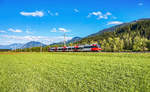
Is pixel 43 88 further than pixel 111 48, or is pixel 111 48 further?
pixel 111 48

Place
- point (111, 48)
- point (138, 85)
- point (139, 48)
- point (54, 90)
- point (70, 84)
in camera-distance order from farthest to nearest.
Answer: point (111, 48), point (139, 48), point (70, 84), point (54, 90), point (138, 85)

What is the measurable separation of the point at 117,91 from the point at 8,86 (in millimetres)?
3457

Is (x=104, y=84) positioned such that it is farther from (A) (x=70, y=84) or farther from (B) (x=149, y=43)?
(B) (x=149, y=43)

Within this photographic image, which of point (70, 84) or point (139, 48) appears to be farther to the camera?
point (139, 48)

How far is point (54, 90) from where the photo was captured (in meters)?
3.58

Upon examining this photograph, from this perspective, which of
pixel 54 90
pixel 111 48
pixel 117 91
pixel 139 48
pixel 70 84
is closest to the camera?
pixel 117 91

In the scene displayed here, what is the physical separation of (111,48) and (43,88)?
178 ft

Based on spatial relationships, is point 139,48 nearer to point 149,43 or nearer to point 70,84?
point 149,43

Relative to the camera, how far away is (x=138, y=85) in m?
3.34

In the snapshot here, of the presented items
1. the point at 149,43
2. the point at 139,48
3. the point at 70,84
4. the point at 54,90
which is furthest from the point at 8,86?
the point at 149,43

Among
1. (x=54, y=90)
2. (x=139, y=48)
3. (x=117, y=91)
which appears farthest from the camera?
(x=139, y=48)

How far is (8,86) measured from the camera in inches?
157

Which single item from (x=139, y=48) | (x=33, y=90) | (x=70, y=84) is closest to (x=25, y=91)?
(x=33, y=90)

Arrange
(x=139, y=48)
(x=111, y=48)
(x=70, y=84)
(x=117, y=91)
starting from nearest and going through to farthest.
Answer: (x=117, y=91)
(x=70, y=84)
(x=139, y=48)
(x=111, y=48)
